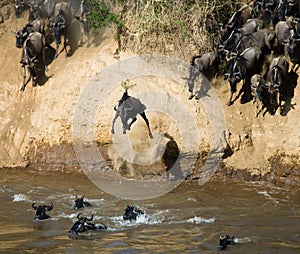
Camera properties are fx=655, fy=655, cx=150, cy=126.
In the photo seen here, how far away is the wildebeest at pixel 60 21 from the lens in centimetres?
1772

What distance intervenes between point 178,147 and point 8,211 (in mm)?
4272

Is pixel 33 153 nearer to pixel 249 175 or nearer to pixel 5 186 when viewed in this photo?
pixel 5 186

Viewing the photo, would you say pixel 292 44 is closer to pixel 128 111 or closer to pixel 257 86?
pixel 257 86

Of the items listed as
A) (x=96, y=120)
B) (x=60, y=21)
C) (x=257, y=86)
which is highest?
(x=60, y=21)

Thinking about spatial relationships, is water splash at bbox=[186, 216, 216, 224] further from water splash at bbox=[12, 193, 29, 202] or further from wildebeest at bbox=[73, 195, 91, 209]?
water splash at bbox=[12, 193, 29, 202]

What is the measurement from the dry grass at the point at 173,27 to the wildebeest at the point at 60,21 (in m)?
2.10

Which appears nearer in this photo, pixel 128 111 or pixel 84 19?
pixel 128 111

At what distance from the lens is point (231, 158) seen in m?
14.8

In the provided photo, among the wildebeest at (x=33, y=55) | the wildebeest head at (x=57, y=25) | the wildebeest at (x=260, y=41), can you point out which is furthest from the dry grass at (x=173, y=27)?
A: the wildebeest at (x=33, y=55)

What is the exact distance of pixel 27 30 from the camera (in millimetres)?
18016

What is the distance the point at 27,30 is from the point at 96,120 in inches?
149

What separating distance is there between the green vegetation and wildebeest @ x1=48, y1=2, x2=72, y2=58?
66.3 inches

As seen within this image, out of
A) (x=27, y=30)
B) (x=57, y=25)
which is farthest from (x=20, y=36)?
(x=57, y=25)

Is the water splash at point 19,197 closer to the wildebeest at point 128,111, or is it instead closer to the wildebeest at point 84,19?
the wildebeest at point 128,111
